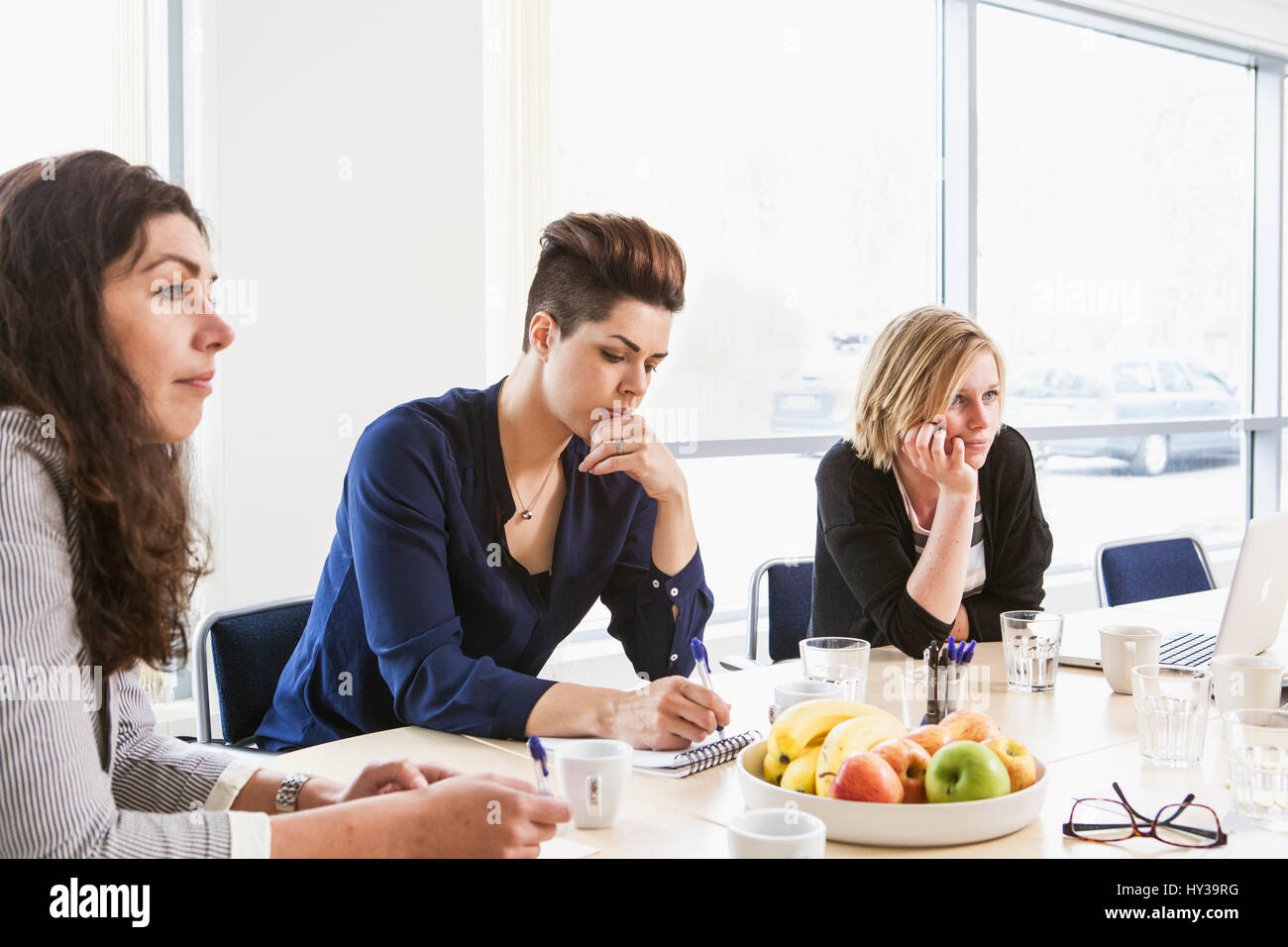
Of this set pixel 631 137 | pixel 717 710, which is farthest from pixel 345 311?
pixel 717 710

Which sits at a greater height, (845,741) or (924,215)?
(924,215)

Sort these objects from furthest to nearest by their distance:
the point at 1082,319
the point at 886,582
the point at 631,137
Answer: the point at 1082,319
the point at 631,137
the point at 886,582

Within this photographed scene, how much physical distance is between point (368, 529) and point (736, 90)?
295 centimetres

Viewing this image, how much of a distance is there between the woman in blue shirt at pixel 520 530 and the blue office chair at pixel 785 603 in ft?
2.21

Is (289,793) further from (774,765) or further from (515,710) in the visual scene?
(774,765)

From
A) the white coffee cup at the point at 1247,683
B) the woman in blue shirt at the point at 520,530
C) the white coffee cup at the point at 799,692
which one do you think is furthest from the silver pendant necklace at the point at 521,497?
the white coffee cup at the point at 1247,683

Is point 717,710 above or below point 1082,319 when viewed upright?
below

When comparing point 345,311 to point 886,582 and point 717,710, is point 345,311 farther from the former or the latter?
point 717,710

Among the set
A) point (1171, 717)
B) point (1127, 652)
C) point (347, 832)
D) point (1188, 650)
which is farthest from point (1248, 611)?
point (347, 832)

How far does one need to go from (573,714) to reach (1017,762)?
1.94ft

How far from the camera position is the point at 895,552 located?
7.44 ft

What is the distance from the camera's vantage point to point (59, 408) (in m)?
1.12

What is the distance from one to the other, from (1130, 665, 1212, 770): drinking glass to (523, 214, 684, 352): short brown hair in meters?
0.93

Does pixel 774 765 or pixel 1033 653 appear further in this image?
pixel 1033 653
